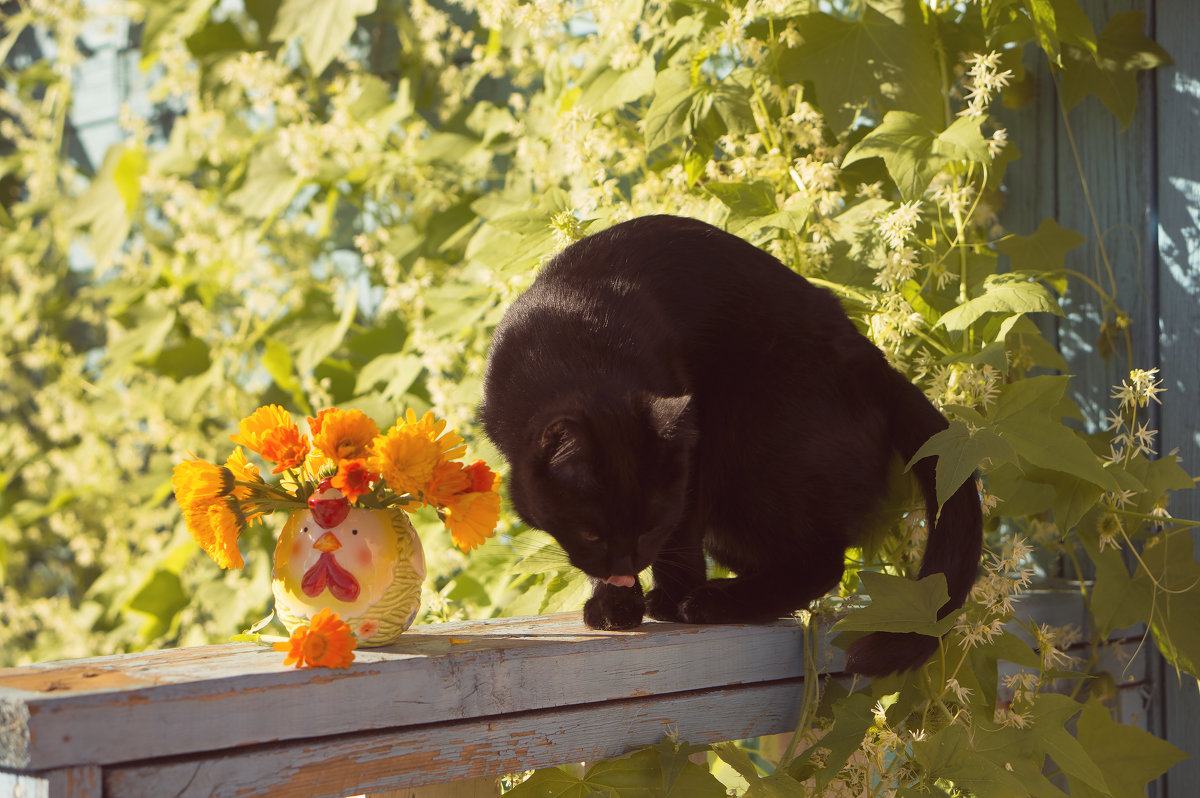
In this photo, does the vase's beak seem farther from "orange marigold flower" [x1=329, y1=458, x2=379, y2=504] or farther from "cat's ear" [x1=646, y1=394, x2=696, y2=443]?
"cat's ear" [x1=646, y1=394, x2=696, y2=443]

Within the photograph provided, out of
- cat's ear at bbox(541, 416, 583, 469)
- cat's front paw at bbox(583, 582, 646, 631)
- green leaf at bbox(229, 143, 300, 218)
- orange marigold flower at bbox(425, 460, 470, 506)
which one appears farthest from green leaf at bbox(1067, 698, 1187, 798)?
green leaf at bbox(229, 143, 300, 218)

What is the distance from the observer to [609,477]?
3.37 ft

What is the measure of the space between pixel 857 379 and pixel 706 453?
18 cm

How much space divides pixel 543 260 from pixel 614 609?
1.87 feet

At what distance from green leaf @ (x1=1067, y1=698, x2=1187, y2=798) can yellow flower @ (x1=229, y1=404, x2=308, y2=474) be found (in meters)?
0.90

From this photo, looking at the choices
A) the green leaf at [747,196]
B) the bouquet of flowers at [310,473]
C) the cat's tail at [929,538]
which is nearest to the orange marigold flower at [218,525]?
the bouquet of flowers at [310,473]

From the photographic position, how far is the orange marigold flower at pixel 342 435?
83 cm

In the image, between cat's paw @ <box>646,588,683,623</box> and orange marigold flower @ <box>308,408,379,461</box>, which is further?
cat's paw @ <box>646,588,683,623</box>

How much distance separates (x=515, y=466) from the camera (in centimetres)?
110

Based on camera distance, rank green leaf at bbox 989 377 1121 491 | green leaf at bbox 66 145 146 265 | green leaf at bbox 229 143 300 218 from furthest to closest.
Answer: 1. green leaf at bbox 66 145 146 265
2. green leaf at bbox 229 143 300 218
3. green leaf at bbox 989 377 1121 491

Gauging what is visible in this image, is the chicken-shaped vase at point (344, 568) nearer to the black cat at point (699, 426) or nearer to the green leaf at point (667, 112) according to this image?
the black cat at point (699, 426)

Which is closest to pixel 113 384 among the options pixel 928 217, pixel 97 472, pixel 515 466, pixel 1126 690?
pixel 97 472

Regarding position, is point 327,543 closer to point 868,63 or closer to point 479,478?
point 479,478

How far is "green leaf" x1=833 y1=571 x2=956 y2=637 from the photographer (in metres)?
0.90
